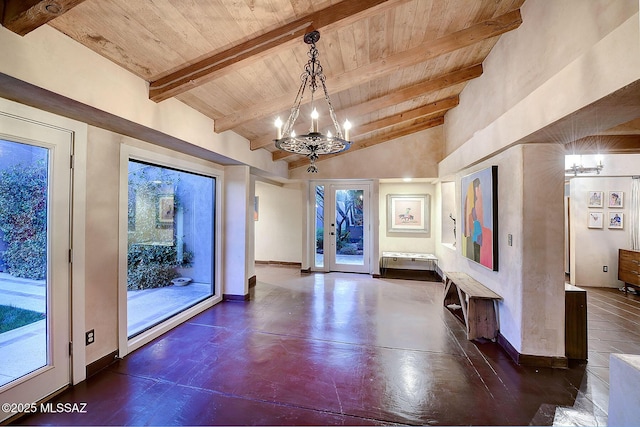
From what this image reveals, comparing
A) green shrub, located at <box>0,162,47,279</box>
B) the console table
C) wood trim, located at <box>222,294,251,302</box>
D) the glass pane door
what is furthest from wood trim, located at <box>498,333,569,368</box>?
green shrub, located at <box>0,162,47,279</box>

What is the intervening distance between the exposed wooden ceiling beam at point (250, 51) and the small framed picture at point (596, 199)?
18.9 feet

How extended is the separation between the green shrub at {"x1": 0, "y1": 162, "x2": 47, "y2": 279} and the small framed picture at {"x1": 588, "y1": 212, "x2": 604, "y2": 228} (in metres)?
7.97

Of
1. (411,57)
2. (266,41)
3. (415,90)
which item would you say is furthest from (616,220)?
(266,41)

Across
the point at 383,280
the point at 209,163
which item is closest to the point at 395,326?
the point at 383,280

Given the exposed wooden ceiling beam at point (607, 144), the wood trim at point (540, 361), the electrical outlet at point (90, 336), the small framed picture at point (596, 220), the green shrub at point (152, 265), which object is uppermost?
the exposed wooden ceiling beam at point (607, 144)

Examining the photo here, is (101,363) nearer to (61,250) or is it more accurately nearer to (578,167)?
(61,250)

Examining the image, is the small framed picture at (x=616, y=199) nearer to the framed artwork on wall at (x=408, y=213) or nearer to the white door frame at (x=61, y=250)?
the framed artwork on wall at (x=408, y=213)

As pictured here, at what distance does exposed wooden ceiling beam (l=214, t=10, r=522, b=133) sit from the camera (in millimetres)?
2564

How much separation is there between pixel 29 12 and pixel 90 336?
96.2 inches

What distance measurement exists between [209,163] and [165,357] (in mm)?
2608

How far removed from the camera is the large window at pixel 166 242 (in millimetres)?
3031

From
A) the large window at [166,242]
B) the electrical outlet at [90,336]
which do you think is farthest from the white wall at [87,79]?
the electrical outlet at [90,336]

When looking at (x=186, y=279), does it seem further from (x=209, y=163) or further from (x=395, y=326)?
(x=395, y=326)

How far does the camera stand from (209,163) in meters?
4.00
